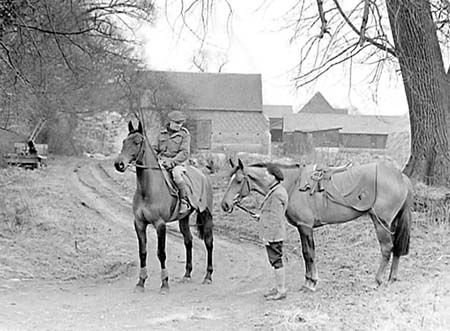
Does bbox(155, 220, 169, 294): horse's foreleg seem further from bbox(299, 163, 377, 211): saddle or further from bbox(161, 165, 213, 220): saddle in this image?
bbox(299, 163, 377, 211): saddle

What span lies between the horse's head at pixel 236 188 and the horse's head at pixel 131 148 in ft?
4.80

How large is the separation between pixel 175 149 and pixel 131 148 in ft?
3.26

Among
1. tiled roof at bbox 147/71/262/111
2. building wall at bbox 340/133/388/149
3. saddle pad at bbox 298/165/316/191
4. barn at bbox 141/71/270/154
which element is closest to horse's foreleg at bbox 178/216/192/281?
saddle pad at bbox 298/165/316/191

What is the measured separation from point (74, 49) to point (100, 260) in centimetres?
615

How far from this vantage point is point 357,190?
8.81 m

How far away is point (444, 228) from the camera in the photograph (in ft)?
40.0

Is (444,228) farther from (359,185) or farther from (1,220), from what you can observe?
(1,220)

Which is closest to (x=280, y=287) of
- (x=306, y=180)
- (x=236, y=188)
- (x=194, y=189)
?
(x=236, y=188)

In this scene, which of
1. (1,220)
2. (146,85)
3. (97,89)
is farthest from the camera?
(146,85)

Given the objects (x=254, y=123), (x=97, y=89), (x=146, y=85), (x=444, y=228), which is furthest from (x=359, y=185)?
(x=254, y=123)

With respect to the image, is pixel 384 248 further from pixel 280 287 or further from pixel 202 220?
pixel 202 220

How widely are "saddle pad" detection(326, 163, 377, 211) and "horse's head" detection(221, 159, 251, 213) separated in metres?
1.20

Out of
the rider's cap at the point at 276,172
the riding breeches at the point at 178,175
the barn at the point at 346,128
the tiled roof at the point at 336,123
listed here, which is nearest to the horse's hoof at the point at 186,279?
the riding breeches at the point at 178,175

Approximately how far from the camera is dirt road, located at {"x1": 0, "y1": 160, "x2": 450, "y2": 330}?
6773mm
